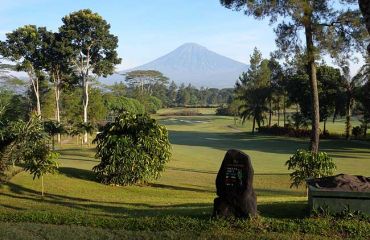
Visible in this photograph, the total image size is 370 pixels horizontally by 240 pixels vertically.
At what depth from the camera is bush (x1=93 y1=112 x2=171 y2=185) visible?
2077 centimetres

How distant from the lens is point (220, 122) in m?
96.2

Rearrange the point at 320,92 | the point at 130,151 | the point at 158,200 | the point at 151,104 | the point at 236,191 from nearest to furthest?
the point at 236,191, the point at 158,200, the point at 130,151, the point at 320,92, the point at 151,104

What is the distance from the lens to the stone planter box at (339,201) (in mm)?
9094

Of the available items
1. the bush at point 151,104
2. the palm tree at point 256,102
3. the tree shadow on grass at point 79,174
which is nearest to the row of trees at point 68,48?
the palm tree at point 256,102

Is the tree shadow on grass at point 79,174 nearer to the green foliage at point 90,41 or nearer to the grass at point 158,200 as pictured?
the grass at point 158,200

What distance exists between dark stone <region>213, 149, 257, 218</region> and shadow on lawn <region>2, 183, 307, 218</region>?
22.5 inches

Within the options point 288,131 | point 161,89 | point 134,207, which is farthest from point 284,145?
point 161,89

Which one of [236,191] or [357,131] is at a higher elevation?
[236,191]

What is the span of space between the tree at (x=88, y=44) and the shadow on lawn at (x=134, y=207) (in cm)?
3479

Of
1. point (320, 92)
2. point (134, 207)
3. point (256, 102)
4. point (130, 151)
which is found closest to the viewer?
point (134, 207)

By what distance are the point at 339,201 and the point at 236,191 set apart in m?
2.01

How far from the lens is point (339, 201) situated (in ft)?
30.0

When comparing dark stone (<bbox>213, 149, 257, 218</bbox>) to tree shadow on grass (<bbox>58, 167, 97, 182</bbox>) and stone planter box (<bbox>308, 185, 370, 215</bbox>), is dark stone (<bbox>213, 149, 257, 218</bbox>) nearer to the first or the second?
stone planter box (<bbox>308, 185, 370, 215</bbox>)

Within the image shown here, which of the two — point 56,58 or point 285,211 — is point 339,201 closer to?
point 285,211
